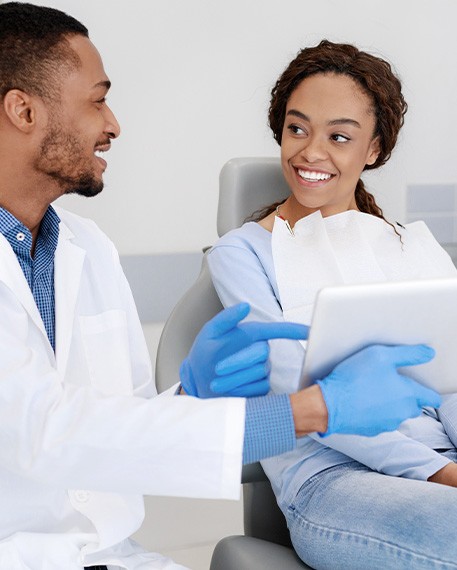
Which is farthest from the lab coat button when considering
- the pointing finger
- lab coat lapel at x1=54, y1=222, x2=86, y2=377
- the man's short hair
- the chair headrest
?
the chair headrest

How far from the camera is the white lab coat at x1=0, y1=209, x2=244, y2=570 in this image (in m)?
1.17

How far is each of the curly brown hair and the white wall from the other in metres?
1.32

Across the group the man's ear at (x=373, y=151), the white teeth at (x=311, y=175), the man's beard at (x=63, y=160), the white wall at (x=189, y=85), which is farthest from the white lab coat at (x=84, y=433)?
the white wall at (x=189, y=85)

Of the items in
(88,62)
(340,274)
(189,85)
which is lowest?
(340,274)

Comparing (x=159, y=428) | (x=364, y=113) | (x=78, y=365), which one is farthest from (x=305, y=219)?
(x=159, y=428)

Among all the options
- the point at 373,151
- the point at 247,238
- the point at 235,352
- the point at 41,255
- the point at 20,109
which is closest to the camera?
the point at 235,352

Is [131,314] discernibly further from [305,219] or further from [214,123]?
[214,123]

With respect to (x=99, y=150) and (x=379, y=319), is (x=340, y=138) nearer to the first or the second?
(x=99, y=150)

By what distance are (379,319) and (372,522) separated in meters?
0.38

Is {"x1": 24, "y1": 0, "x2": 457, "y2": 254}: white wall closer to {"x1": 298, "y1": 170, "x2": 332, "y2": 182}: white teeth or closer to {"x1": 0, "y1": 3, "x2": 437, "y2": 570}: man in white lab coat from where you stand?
{"x1": 298, "y1": 170, "x2": 332, "y2": 182}: white teeth

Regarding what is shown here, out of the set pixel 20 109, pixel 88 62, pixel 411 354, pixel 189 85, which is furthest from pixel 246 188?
pixel 189 85

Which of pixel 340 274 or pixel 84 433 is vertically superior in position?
pixel 340 274

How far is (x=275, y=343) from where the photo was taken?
1.68 meters

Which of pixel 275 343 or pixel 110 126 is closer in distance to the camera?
pixel 110 126
